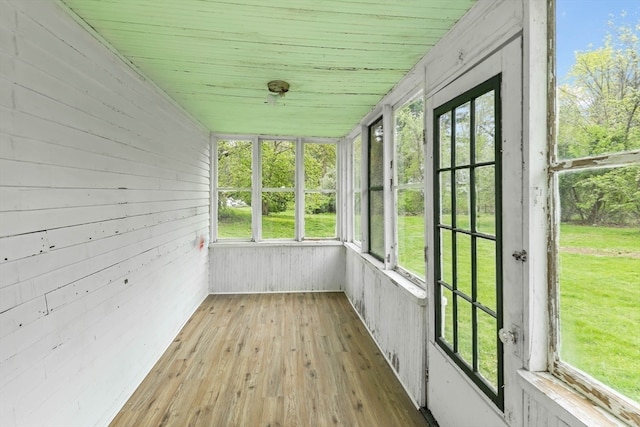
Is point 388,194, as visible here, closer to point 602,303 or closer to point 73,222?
point 602,303

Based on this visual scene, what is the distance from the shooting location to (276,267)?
15.8 ft

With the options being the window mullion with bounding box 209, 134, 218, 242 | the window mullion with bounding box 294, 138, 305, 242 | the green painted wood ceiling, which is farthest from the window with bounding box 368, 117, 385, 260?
the window mullion with bounding box 209, 134, 218, 242

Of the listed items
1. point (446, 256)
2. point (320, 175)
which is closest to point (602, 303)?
point (446, 256)

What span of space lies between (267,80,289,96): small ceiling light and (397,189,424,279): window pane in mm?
1366

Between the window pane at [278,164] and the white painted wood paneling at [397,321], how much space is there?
6.21 ft

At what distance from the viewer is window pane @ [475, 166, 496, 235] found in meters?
1.46

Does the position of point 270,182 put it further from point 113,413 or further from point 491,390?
point 491,390

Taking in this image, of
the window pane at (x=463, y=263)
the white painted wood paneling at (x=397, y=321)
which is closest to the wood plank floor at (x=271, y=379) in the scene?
the white painted wood paneling at (x=397, y=321)

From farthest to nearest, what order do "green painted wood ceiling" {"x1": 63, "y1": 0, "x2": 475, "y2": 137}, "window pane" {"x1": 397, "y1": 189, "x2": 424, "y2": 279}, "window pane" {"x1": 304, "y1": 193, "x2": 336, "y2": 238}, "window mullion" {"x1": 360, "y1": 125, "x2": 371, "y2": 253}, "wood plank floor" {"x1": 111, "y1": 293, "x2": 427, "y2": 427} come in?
"window pane" {"x1": 304, "y1": 193, "x2": 336, "y2": 238}
"window mullion" {"x1": 360, "y1": 125, "x2": 371, "y2": 253}
"window pane" {"x1": 397, "y1": 189, "x2": 424, "y2": 279}
"wood plank floor" {"x1": 111, "y1": 293, "x2": 427, "y2": 427}
"green painted wood ceiling" {"x1": 63, "y1": 0, "x2": 475, "y2": 137}

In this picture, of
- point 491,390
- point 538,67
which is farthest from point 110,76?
point 491,390

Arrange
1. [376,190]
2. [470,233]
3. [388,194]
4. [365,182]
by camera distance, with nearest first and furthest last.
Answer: [470,233], [388,194], [376,190], [365,182]

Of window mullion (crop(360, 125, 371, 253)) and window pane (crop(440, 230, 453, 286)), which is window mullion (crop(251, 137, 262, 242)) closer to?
window mullion (crop(360, 125, 371, 253))

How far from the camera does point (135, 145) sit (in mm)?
2346

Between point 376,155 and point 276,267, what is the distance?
2418 mm
